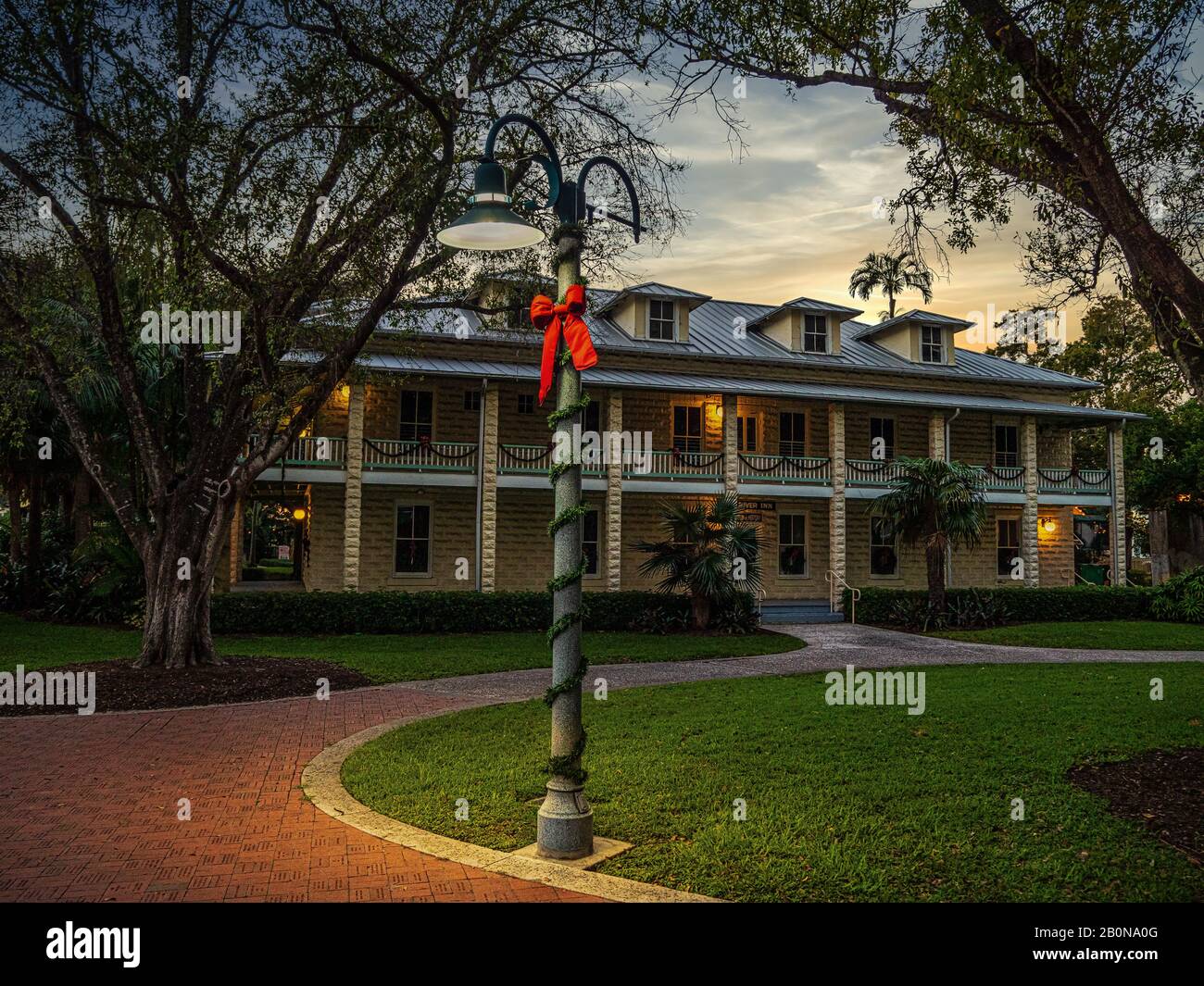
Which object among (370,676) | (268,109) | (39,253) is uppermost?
(268,109)

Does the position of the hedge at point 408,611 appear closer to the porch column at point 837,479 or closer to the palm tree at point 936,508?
the palm tree at point 936,508

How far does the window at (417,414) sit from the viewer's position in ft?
75.9

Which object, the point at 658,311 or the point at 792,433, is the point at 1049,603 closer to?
the point at 792,433

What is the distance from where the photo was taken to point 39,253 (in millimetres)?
12430

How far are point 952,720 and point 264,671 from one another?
29.4 feet

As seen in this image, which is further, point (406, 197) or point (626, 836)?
point (406, 197)

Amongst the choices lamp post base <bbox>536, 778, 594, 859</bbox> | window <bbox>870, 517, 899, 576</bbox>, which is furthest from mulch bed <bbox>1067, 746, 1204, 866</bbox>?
window <bbox>870, 517, 899, 576</bbox>

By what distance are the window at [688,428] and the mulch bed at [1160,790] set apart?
17827 mm

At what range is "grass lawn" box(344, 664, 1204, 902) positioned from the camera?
16.2ft

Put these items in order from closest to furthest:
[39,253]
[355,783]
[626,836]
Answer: [626,836] < [355,783] < [39,253]

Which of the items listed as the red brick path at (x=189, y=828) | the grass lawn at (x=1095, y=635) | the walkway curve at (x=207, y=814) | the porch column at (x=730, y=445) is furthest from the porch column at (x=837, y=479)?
the red brick path at (x=189, y=828)

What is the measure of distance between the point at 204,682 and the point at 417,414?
41.2 feet
